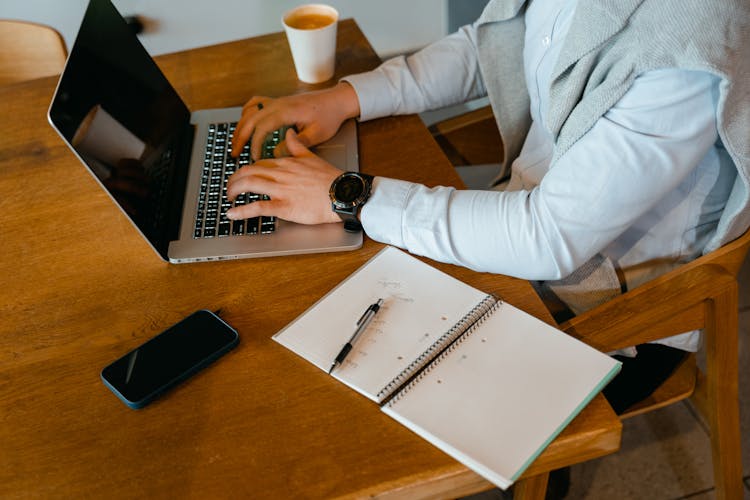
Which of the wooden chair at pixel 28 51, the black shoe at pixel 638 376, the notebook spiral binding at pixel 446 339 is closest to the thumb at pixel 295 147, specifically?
the notebook spiral binding at pixel 446 339

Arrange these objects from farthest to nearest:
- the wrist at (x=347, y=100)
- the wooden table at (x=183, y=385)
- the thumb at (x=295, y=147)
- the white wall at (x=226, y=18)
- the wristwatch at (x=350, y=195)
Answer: the white wall at (x=226, y=18) → the wrist at (x=347, y=100) → the thumb at (x=295, y=147) → the wristwatch at (x=350, y=195) → the wooden table at (x=183, y=385)

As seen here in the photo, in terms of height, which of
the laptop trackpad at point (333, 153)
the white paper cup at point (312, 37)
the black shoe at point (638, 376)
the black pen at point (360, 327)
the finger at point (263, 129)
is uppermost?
the white paper cup at point (312, 37)

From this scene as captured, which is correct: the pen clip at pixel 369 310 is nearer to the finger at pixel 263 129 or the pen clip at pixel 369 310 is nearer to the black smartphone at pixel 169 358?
the black smartphone at pixel 169 358

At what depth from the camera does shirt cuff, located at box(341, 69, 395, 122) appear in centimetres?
115

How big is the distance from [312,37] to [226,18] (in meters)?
1.07

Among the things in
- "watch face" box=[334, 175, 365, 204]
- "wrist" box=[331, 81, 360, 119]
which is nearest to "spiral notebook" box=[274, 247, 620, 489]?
"watch face" box=[334, 175, 365, 204]

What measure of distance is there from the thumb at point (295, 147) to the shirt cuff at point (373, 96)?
0.15 m

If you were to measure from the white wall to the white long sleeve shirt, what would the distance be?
1.22 metres

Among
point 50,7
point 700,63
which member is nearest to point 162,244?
point 700,63

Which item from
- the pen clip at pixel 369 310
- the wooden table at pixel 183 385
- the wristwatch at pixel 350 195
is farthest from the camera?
the wristwatch at pixel 350 195

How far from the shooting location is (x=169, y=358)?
0.79m

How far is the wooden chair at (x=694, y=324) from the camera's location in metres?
0.84

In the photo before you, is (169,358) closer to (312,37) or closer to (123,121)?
(123,121)

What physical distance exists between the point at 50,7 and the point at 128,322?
5.03 ft
